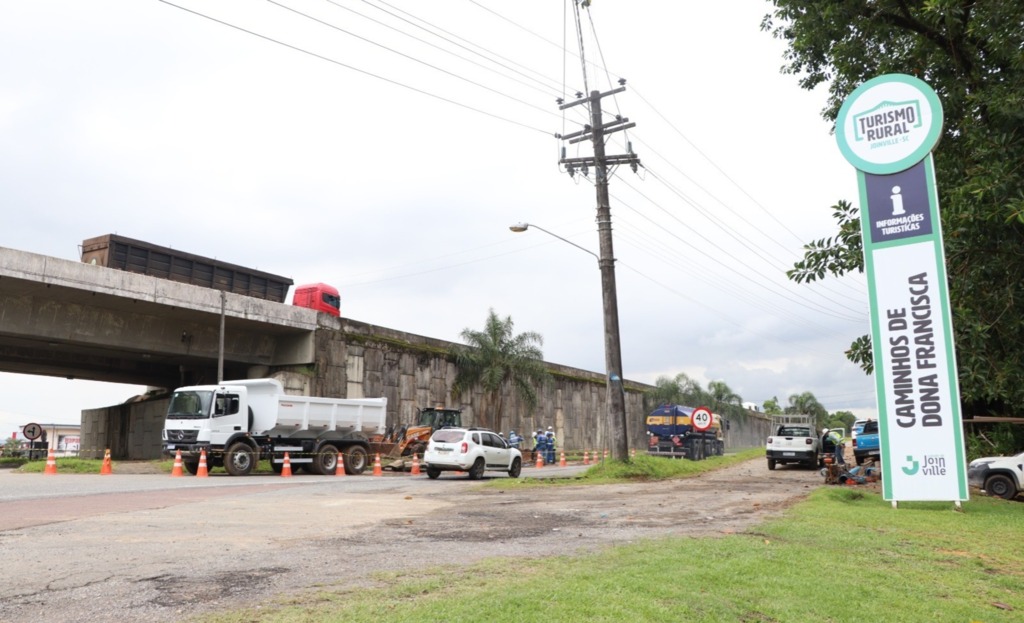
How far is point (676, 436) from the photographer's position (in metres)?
36.7

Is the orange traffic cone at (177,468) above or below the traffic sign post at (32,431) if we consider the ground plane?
below

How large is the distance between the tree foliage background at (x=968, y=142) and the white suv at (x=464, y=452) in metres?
11.5

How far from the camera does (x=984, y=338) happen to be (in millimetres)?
13445

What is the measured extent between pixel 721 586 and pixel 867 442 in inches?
953

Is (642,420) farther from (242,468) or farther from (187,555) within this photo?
(187,555)

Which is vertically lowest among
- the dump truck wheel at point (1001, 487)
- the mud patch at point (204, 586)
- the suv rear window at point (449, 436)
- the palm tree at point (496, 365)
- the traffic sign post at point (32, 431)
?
the dump truck wheel at point (1001, 487)

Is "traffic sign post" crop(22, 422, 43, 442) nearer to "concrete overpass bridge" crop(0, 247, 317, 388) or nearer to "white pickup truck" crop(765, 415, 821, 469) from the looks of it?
"concrete overpass bridge" crop(0, 247, 317, 388)

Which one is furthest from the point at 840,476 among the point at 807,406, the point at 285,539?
the point at 807,406

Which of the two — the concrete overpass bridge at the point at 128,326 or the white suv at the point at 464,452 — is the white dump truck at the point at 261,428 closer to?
the white suv at the point at 464,452

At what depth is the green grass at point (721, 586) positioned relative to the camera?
16.9ft

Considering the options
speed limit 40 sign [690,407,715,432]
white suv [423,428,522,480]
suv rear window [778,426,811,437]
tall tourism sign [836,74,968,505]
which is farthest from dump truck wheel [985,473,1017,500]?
speed limit 40 sign [690,407,715,432]

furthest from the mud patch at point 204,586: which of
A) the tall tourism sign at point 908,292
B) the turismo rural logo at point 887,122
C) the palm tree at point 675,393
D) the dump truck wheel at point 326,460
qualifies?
the palm tree at point 675,393

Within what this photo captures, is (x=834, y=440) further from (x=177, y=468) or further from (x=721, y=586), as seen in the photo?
(x=721, y=586)

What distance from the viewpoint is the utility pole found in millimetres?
22859
